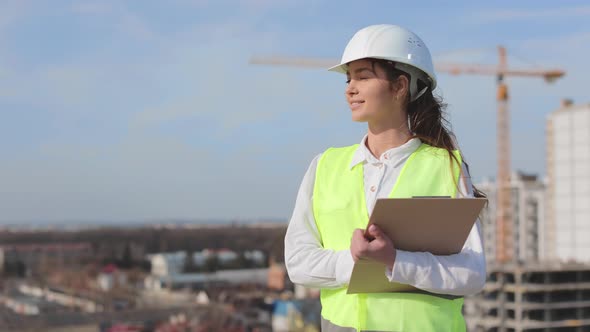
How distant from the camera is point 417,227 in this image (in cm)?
162

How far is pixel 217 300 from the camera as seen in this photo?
6159 cm

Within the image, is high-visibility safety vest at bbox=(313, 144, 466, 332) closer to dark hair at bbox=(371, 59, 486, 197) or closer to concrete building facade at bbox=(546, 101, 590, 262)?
dark hair at bbox=(371, 59, 486, 197)

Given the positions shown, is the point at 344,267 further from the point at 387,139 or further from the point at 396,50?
the point at 396,50

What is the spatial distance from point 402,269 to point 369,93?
42 centimetres

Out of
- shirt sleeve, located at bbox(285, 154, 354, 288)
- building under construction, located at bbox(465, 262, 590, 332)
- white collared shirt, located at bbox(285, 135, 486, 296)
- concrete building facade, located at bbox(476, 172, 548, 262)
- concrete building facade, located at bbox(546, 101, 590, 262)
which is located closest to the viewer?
white collared shirt, located at bbox(285, 135, 486, 296)

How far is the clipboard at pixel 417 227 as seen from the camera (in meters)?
1.55

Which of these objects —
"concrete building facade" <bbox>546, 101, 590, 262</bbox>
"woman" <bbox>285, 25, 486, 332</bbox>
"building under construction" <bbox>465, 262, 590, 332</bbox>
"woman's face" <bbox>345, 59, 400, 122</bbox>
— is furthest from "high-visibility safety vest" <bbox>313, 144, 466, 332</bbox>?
"concrete building facade" <bbox>546, 101, 590, 262</bbox>

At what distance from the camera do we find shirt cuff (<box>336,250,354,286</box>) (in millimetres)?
1705

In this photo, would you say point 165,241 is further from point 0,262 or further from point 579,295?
point 579,295

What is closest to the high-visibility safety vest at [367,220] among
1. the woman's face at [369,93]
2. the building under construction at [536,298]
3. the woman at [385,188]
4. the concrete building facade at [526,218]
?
the woman at [385,188]

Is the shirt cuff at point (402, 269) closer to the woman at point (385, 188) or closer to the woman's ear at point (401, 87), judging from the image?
the woman at point (385, 188)

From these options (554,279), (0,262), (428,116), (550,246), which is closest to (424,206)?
(428,116)

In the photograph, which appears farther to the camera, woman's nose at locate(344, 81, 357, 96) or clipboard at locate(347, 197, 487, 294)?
woman's nose at locate(344, 81, 357, 96)

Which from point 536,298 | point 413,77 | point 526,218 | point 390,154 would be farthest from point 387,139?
point 526,218
